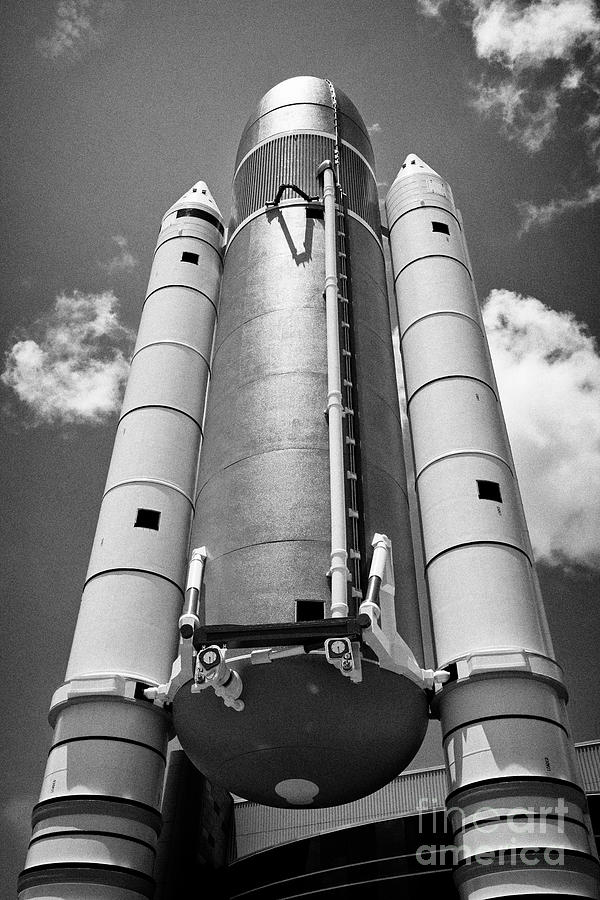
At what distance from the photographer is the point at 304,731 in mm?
7594

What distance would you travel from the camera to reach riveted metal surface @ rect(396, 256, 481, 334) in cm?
A: 1195

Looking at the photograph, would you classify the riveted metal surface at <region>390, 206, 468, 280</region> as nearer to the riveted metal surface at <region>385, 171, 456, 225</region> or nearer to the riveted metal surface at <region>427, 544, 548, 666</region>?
the riveted metal surface at <region>385, 171, 456, 225</region>

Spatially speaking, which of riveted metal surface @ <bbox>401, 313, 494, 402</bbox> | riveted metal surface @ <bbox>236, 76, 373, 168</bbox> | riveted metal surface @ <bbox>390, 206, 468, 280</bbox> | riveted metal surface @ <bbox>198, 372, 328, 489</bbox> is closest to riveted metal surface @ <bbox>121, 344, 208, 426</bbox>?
riveted metal surface @ <bbox>198, 372, 328, 489</bbox>

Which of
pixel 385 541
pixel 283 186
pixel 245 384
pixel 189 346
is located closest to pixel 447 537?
pixel 385 541

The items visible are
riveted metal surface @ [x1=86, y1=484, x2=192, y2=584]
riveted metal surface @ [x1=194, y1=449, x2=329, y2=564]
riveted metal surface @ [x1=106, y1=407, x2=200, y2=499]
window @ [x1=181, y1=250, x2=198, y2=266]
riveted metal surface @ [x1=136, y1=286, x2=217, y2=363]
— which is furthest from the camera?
window @ [x1=181, y1=250, x2=198, y2=266]

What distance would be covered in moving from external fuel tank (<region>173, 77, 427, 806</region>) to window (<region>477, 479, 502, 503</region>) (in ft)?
3.10

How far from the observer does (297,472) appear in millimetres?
9312

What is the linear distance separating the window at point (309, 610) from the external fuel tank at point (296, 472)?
15 millimetres

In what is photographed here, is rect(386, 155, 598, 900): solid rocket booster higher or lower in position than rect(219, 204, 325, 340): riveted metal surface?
lower

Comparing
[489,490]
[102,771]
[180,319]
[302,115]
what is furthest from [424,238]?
[102,771]

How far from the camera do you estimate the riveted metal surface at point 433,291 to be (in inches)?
470

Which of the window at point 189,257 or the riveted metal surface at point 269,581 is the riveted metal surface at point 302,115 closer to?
the window at point 189,257

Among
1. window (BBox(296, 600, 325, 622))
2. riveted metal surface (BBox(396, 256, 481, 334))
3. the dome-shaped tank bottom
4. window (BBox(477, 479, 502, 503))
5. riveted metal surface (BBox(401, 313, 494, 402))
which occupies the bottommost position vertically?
the dome-shaped tank bottom

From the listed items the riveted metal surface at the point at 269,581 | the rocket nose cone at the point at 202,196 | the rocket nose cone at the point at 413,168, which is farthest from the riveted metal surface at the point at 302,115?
the riveted metal surface at the point at 269,581
